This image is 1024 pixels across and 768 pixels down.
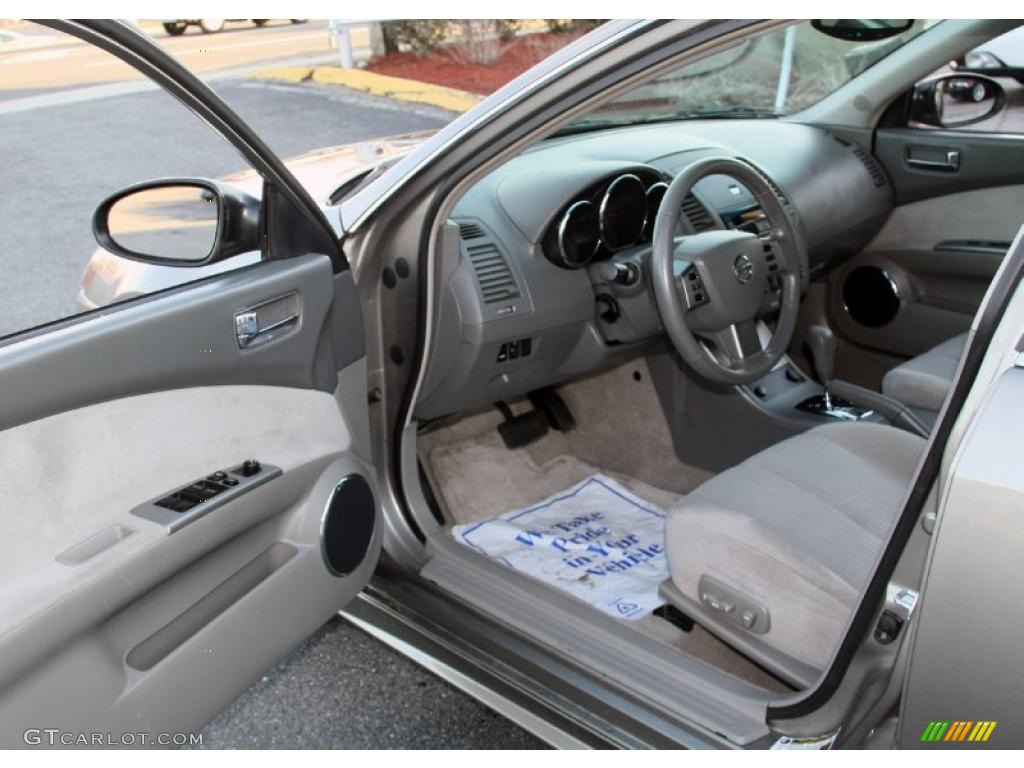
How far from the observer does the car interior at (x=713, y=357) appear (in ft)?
6.30

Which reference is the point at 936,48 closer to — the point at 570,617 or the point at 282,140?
the point at 570,617

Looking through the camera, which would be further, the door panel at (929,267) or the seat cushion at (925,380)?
the door panel at (929,267)

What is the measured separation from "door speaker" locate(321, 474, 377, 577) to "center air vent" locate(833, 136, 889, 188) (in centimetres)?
236

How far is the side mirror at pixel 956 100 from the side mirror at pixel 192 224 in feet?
8.14

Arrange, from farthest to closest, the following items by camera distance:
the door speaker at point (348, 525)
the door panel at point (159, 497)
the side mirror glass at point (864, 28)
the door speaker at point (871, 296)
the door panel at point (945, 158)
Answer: the door speaker at point (871, 296), the door panel at point (945, 158), the side mirror glass at point (864, 28), the door speaker at point (348, 525), the door panel at point (159, 497)

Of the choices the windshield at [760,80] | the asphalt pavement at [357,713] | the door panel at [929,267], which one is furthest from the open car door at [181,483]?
the door panel at [929,267]

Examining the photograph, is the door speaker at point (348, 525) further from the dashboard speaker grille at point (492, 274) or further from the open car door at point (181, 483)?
the dashboard speaker grille at point (492, 274)

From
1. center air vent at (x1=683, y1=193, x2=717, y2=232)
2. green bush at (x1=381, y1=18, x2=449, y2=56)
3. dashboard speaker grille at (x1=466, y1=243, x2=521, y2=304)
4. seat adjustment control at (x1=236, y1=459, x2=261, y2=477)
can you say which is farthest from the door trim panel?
green bush at (x1=381, y1=18, x2=449, y2=56)

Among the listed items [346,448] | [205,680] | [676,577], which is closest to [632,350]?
[676,577]

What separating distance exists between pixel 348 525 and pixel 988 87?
2.59 m

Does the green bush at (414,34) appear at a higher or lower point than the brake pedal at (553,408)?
higher

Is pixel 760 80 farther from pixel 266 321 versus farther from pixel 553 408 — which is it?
pixel 266 321

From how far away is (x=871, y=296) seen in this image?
3.51 metres

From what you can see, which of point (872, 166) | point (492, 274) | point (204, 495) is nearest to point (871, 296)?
point (872, 166)
